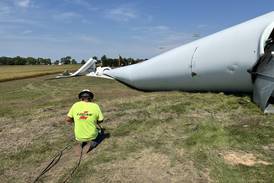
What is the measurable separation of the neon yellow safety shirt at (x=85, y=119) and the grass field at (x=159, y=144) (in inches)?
12.9

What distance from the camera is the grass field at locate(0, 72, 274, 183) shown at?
529 centimetres

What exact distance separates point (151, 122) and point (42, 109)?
184 inches

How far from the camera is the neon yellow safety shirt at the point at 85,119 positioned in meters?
6.41

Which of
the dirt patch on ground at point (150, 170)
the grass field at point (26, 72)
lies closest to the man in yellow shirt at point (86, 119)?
the dirt patch on ground at point (150, 170)

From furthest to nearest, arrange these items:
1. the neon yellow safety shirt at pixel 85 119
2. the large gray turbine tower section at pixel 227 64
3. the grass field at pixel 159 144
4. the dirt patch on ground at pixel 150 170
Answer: the large gray turbine tower section at pixel 227 64 < the neon yellow safety shirt at pixel 85 119 < the grass field at pixel 159 144 < the dirt patch on ground at pixel 150 170

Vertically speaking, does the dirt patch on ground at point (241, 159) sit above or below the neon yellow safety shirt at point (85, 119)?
below

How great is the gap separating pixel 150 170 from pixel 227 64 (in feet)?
19.4

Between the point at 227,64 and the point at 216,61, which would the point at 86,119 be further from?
the point at 216,61

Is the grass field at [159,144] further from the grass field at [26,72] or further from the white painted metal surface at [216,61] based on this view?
the grass field at [26,72]

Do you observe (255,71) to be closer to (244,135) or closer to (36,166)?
(244,135)

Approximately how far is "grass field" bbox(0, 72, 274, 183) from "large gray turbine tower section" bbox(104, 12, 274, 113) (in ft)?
2.01

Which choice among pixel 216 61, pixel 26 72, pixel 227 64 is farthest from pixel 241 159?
pixel 26 72

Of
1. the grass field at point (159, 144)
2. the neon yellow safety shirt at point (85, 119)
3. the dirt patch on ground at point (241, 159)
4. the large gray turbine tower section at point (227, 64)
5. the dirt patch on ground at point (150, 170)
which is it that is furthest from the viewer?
the large gray turbine tower section at point (227, 64)

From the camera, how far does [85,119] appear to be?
6.40 meters
